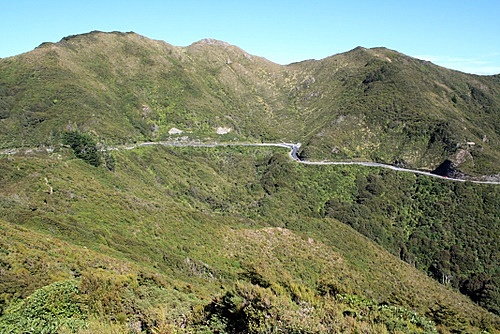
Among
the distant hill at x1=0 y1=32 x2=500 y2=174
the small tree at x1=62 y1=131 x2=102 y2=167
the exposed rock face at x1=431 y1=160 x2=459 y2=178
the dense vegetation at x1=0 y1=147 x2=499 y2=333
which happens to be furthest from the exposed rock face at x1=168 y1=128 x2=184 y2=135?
the exposed rock face at x1=431 y1=160 x2=459 y2=178

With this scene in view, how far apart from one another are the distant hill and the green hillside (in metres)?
0.50

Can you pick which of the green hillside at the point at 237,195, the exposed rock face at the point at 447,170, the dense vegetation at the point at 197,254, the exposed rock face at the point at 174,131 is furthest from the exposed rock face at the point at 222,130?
the exposed rock face at the point at 447,170

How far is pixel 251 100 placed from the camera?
4574 inches

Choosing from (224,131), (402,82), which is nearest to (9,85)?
(224,131)

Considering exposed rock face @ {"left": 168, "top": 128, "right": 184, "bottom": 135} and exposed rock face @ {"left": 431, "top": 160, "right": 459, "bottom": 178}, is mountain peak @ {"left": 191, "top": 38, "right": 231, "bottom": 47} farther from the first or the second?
exposed rock face @ {"left": 431, "top": 160, "right": 459, "bottom": 178}

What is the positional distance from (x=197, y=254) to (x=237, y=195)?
32.9 m

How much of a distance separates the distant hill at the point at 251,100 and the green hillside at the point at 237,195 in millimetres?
504

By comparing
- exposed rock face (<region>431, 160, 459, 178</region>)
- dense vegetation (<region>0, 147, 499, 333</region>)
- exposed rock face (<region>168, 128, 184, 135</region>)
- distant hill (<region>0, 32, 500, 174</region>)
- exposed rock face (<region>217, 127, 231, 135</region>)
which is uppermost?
distant hill (<region>0, 32, 500, 174</region>)

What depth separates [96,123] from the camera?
67.8 metres

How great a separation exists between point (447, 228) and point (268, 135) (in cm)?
4744

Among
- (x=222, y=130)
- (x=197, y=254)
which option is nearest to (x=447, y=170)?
(x=222, y=130)

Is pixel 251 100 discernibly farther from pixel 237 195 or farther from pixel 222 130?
pixel 237 195

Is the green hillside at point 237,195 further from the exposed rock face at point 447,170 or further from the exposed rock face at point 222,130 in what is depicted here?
the exposed rock face at point 447,170

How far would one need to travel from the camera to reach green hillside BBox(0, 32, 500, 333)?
17125mm
